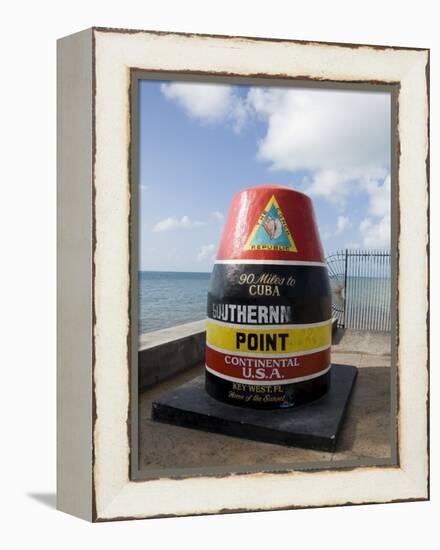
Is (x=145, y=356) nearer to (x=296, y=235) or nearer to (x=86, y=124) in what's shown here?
(x=296, y=235)

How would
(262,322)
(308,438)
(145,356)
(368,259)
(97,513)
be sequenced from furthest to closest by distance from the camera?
1. (145,356)
2. (368,259)
3. (262,322)
4. (308,438)
5. (97,513)

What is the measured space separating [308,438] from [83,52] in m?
3.37

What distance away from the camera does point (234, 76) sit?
3.02 m

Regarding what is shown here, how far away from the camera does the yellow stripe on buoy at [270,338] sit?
411cm

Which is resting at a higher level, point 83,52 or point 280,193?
point 83,52

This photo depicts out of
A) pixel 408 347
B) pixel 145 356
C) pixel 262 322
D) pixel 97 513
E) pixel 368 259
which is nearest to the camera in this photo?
pixel 97 513

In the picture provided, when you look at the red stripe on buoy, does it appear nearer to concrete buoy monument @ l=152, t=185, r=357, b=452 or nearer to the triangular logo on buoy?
concrete buoy monument @ l=152, t=185, r=357, b=452

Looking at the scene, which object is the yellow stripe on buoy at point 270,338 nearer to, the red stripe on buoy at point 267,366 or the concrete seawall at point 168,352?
the red stripe on buoy at point 267,366

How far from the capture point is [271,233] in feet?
13.8

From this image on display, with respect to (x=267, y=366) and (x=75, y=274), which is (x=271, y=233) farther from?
(x=75, y=274)

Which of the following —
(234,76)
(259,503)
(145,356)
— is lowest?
(259,503)

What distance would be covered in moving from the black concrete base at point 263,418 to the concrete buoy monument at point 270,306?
0.38ft

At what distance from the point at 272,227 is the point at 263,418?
1.77 meters

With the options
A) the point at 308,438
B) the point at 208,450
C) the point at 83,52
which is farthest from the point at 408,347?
the point at 83,52
